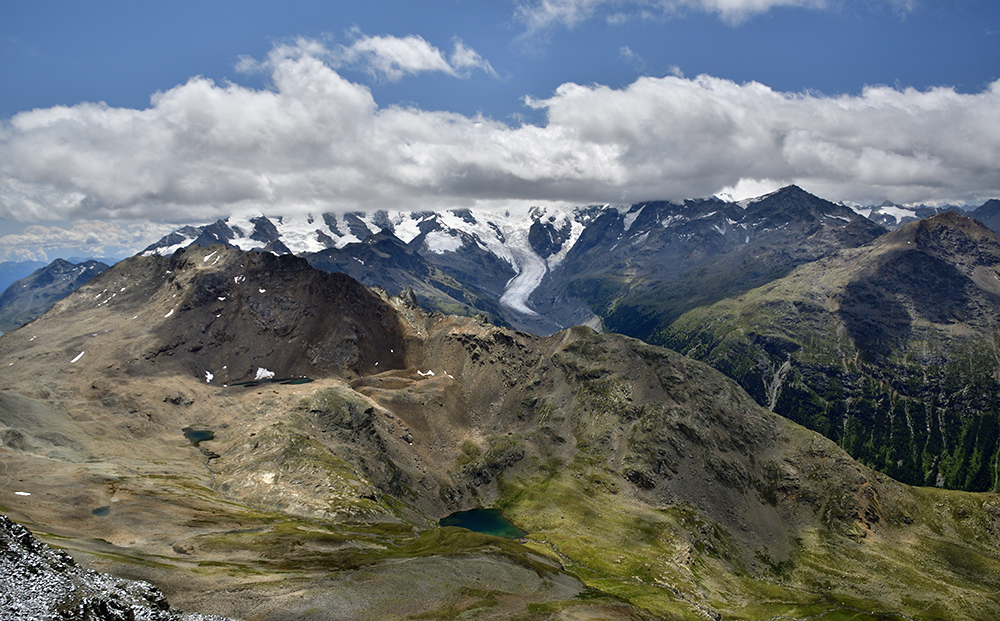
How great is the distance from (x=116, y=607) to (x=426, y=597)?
52.6 m

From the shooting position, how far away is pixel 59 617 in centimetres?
6150

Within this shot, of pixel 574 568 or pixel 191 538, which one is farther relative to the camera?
pixel 574 568

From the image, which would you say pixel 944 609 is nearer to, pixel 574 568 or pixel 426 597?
pixel 574 568

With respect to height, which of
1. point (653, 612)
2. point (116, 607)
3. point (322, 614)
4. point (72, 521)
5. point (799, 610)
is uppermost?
point (116, 607)

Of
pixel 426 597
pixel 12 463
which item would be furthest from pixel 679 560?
pixel 12 463

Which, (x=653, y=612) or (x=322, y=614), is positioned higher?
(x=322, y=614)

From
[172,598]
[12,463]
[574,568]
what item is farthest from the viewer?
[574,568]

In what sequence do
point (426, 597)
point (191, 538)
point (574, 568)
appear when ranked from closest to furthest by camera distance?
point (426, 597) → point (191, 538) → point (574, 568)

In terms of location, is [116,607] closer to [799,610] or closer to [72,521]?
[72,521]

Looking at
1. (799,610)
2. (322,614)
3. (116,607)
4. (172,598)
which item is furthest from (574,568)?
(116,607)

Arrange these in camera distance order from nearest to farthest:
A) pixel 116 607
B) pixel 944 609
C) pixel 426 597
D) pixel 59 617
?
pixel 59 617 → pixel 116 607 → pixel 426 597 → pixel 944 609

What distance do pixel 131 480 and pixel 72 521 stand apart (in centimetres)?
4214

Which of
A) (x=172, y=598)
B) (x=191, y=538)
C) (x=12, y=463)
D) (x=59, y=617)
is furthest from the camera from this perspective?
(x=12, y=463)

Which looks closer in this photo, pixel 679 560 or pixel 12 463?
pixel 12 463
